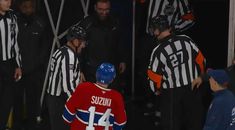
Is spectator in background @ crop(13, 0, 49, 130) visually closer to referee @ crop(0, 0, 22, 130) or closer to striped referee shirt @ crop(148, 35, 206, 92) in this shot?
referee @ crop(0, 0, 22, 130)

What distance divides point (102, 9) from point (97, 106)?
2.16 metres

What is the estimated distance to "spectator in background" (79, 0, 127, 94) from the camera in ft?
25.0

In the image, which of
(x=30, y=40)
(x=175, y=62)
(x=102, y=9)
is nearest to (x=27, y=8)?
(x=30, y=40)

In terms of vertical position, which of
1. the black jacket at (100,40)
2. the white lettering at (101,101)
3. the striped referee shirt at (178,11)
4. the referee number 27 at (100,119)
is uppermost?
the striped referee shirt at (178,11)

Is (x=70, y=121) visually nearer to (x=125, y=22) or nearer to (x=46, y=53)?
(x=46, y=53)

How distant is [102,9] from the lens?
755cm

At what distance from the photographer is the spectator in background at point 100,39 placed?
7.63 m

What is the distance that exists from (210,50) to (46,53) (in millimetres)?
2439

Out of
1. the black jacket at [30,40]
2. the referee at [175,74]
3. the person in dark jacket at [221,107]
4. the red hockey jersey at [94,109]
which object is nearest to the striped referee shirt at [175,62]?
the referee at [175,74]

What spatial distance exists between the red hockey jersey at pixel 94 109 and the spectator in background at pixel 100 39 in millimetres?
2045

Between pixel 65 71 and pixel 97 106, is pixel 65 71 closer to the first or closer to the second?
pixel 65 71

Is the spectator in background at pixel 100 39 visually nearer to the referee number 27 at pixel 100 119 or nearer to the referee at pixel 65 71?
the referee at pixel 65 71

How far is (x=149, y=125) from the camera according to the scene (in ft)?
27.1

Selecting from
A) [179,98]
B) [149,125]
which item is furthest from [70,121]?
[149,125]
